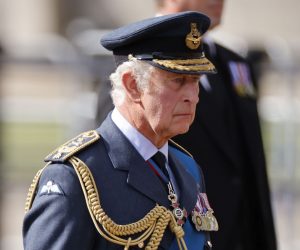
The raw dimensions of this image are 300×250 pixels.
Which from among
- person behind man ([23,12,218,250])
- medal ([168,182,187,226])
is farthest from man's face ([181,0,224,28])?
medal ([168,182,187,226])

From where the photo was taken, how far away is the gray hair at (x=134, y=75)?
3146mm

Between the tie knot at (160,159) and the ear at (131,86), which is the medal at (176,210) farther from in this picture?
the ear at (131,86)

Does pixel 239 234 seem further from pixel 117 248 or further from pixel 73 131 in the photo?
pixel 73 131

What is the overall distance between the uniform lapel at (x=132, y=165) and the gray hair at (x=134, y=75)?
9cm

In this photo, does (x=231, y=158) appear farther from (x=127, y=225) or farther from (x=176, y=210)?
(x=127, y=225)

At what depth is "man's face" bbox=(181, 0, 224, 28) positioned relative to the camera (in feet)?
14.2

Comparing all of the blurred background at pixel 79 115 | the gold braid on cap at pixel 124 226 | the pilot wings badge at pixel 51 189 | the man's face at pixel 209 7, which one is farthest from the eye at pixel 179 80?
the blurred background at pixel 79 115

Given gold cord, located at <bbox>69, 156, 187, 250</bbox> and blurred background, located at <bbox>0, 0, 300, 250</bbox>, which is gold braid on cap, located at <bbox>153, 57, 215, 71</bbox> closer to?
gold cord, located at <bbox>69, 156, 187, 250</bbox>

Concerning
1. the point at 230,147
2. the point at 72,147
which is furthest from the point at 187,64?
the point at 230,147

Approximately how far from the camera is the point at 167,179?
3.26 meters

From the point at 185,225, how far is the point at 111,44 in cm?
61

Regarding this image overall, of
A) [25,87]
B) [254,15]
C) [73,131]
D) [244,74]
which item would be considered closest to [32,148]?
[73,131]

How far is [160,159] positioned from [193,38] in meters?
0.39

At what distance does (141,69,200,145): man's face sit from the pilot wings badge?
14.5 inches
